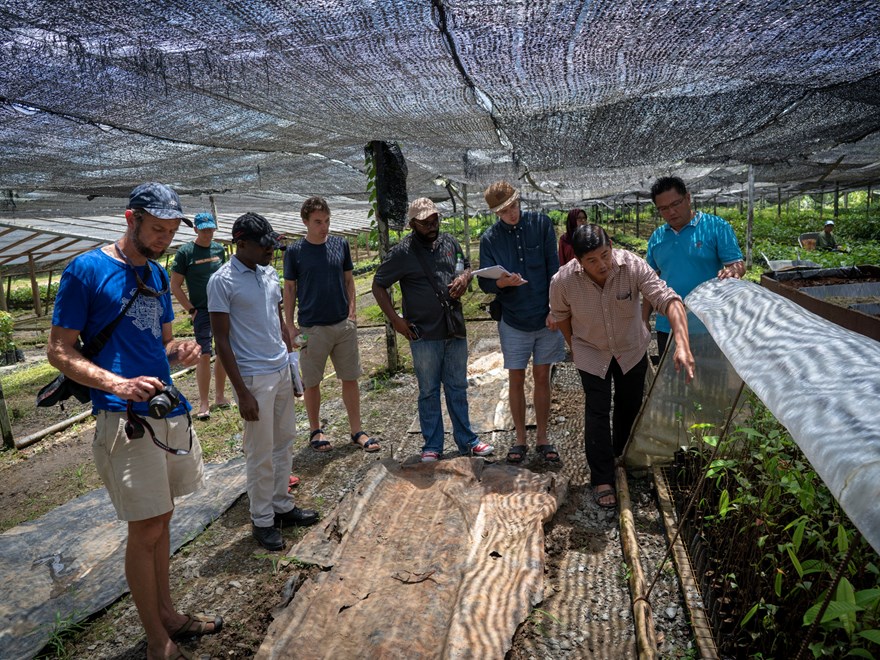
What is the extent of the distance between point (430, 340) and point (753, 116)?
360cm

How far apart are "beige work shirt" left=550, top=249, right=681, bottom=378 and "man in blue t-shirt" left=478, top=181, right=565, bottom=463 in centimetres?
45

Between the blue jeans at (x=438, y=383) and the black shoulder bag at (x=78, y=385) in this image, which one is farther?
the blue jeans at (x=438, y=383)

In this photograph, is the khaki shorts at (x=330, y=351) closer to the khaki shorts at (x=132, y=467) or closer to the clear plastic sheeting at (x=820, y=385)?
the khaki shorts at (x=132, y=467)

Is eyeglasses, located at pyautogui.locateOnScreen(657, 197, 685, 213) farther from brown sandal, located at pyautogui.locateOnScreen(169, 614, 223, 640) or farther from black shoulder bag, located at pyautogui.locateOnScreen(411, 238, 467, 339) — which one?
brown sandal, located at pyautogui.locateOnScreen(169, 614, 223, 640)

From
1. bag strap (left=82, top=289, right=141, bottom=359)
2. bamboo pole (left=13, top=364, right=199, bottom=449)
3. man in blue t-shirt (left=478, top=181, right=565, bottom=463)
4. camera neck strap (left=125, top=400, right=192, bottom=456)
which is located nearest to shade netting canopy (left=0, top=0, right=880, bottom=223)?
man in blue t-shirt (left=478, top=181, right=565, bottom=463)

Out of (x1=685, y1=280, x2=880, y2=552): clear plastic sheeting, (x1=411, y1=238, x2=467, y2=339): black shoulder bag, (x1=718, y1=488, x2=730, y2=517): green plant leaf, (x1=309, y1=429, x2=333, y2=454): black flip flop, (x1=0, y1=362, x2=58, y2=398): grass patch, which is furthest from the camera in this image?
(x1=0, y1=362, x2=58, y2=398): grass patch

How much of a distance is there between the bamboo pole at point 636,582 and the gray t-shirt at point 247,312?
2039 millimetres

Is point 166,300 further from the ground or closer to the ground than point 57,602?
further from the ground

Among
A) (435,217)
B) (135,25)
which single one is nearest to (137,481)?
(135,25)

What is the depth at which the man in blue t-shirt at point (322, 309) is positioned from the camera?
4461 mm

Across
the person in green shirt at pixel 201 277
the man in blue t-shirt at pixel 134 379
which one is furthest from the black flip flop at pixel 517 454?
the person in green shirt at pixel 201 277

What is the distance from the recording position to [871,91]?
4508mm

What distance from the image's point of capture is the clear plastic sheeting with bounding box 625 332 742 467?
3.48 metres

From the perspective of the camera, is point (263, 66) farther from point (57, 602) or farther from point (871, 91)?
point (871, 91)
